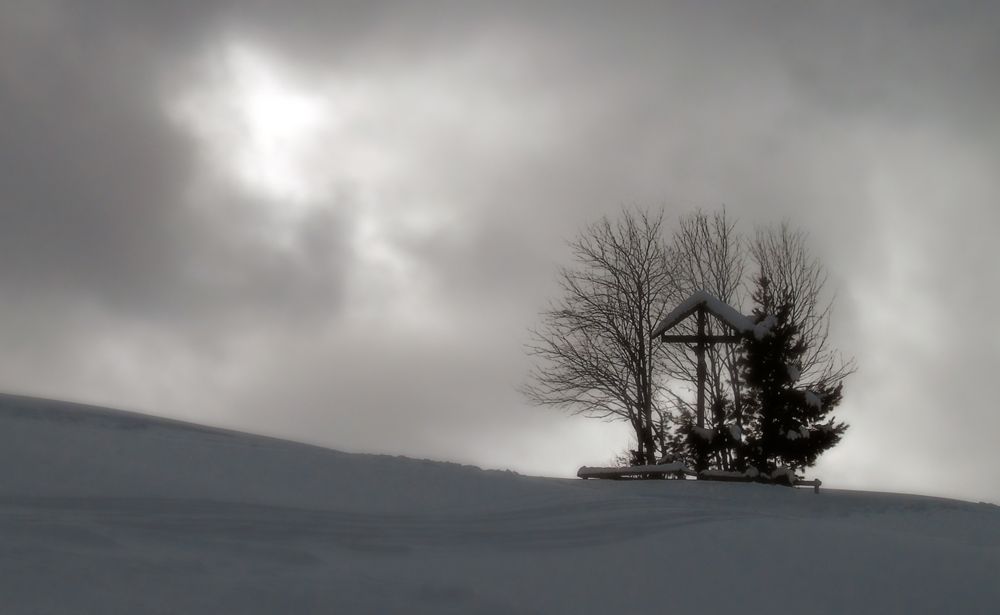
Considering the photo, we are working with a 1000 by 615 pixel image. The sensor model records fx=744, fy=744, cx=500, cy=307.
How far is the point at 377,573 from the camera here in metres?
4.62

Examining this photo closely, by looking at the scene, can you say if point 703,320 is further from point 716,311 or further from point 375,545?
point 375,545

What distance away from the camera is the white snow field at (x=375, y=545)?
416 cm

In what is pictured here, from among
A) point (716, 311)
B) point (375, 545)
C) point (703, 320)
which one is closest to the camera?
point (375, 545)

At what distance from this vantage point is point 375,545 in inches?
202

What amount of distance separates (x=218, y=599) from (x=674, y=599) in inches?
105

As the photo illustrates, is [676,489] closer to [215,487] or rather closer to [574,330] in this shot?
[215,487]

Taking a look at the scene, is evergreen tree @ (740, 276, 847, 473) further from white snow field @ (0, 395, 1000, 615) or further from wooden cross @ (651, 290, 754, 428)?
white snow field @ (0, 395, 1000, 615)

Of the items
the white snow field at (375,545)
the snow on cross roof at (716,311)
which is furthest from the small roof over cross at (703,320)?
the white snow field at (375,545)

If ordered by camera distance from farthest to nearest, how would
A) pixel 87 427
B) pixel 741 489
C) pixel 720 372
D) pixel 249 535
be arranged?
pixel 720 372, pixel 741 489, pixel 87 427, pixel 249 535

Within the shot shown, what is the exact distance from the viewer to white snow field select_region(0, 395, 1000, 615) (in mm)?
4156

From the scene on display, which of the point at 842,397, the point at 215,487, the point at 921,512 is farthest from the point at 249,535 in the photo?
the point at 842,397

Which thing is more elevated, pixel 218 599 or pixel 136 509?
pixel 136 509

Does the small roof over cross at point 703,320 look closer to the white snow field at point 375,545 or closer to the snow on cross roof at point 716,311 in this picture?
the snow on cross roof at point 716,311

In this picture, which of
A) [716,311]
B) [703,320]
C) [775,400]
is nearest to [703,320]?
[703,320]
